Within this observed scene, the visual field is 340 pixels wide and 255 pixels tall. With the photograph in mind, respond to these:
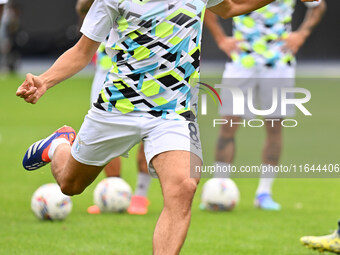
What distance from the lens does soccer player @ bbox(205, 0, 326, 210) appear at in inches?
366

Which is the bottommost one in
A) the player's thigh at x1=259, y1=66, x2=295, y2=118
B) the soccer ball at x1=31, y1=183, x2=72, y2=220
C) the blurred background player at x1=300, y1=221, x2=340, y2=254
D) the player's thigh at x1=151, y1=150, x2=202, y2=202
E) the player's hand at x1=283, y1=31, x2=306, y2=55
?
the blurred background player at x1=300, y1=221, x2=340, y2=254

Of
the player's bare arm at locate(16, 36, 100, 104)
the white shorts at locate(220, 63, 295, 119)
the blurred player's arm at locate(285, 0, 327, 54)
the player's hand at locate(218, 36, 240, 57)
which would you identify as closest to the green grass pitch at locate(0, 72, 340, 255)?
the white shorts at locate(220, 63, 295, 119)

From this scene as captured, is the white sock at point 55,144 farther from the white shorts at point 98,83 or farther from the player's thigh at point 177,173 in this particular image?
the white shorts at point 98,83

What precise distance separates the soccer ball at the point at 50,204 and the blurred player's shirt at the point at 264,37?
2825 millimetres

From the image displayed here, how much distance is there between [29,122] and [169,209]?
1277cm

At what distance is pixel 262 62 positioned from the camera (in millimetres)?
9398

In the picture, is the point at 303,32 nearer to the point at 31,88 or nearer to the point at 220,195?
the point at 220,195

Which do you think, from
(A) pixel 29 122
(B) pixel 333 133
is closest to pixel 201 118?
(B) pixel 333 133

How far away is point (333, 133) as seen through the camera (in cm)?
1561

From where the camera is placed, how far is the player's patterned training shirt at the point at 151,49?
5383 millimetres

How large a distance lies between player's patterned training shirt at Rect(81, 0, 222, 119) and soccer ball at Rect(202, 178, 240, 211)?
3.30m

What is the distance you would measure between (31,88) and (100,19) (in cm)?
64

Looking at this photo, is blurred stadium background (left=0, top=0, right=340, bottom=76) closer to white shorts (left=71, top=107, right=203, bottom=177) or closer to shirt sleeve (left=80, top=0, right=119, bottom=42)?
white shorts (left=71, top=107, right=203, bottom=177)

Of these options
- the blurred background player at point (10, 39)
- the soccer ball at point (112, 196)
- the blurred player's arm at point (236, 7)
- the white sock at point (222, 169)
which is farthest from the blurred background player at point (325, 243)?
the blurred background player at point (10, 39)
